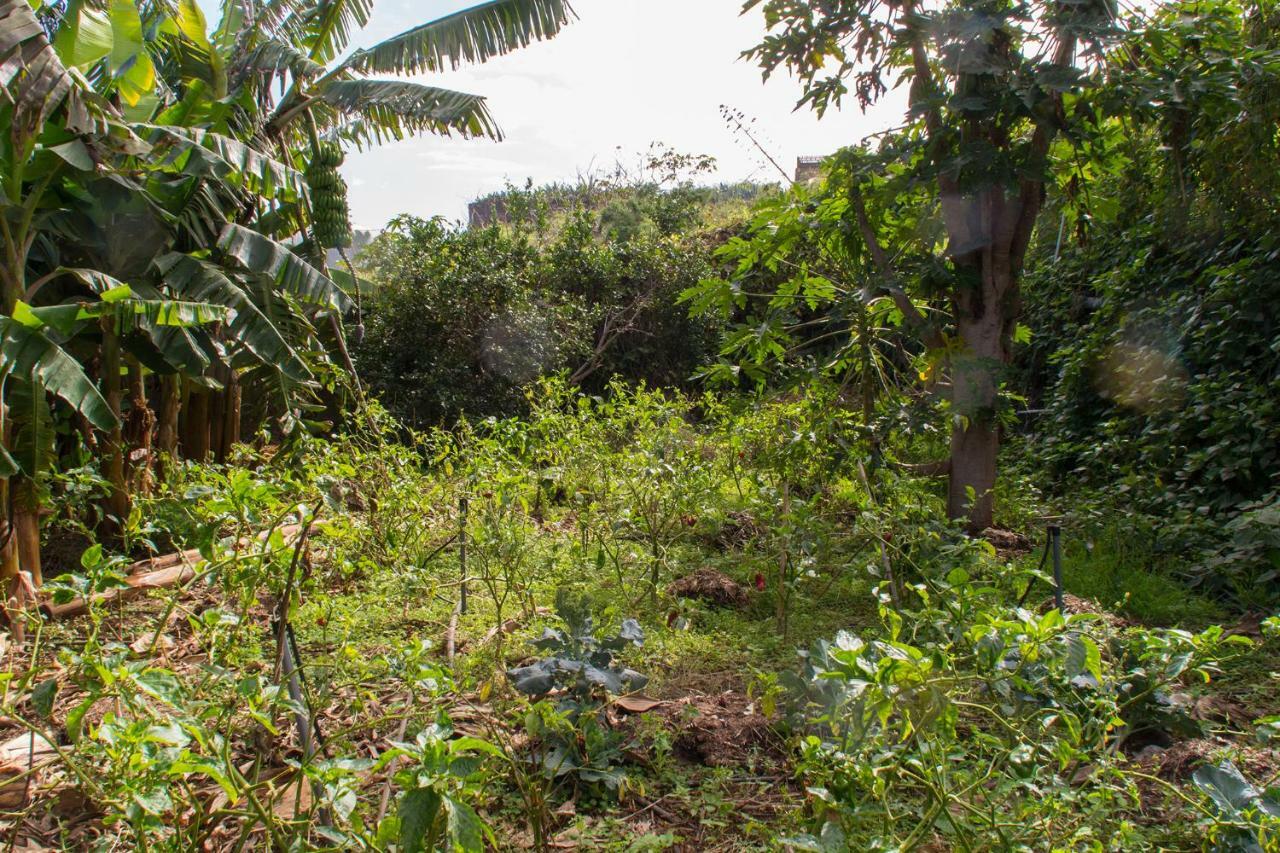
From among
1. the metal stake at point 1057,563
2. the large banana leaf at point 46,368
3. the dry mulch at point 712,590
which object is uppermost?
the large banana leaf at point 46,368

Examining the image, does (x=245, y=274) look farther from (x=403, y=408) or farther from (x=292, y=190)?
(x=403, y=408)

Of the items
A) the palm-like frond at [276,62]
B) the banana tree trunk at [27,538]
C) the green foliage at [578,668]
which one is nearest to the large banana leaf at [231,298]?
the banana tree trunk at [27,538]

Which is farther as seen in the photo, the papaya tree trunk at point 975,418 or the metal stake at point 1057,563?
the papaya tree trunk at point 975,418

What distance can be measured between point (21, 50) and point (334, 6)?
4.34 m

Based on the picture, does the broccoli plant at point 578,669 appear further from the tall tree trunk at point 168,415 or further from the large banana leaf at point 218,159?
the tall tree trunk at point 168,415

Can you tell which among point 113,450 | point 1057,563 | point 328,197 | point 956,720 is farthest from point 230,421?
point 956,720

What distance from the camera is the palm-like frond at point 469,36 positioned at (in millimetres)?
7660

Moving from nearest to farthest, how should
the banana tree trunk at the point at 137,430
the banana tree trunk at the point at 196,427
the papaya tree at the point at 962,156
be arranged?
1. the papaya tree at the point at 962,156
2. the banana tree trunk at the point at 137,430
3. the banana tree trunk at the point at 196,427

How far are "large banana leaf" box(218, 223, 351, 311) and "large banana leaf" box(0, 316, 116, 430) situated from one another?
74.8 inches

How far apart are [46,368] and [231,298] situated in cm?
161

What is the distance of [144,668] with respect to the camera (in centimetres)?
176

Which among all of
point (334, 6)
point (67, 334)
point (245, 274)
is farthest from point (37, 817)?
point (334, 6)

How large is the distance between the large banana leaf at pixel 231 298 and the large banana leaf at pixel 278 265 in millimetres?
228

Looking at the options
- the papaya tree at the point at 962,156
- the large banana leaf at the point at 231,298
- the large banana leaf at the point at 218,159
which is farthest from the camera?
the large banana leaf at the point at 231,298
